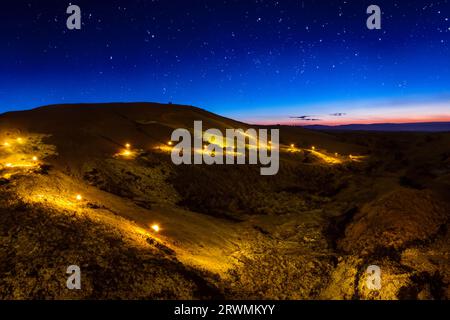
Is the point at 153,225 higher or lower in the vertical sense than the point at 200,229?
higher

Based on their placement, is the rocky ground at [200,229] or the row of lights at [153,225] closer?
the rocky ground at [200,229]

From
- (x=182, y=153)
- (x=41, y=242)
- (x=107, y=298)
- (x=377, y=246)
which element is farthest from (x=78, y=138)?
(x=377, y=246)

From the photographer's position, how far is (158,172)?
1398 cm

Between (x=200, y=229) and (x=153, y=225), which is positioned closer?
(x=153, y=225)

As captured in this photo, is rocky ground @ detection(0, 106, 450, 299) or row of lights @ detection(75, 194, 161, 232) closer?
rocky ground @ detection(0, 106, 450, 299)

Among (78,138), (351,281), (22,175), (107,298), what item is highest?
(78,138)

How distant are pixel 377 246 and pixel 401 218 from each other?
130 cm

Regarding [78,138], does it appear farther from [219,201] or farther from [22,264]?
[22,264]

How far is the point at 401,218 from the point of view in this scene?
8.34m

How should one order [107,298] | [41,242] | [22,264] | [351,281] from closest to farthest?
[107,298]
[22,264]
[41,242]
[351,281]

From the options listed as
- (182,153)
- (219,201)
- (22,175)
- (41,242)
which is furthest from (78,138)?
(41,242)

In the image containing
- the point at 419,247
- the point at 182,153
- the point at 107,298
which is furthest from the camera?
the point at 182,153
